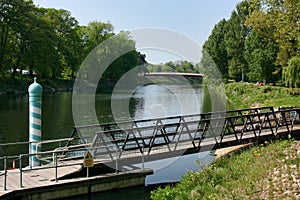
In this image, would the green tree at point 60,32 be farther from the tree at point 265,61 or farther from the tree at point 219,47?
the tree at point 265,61

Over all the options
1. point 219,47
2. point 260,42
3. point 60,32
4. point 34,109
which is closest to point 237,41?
point 219,47

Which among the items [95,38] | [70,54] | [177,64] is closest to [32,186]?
[177,64]

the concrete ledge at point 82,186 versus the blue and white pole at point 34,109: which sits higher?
the blue and white pole at point 34,109

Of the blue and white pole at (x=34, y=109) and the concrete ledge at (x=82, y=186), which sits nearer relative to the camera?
the concrete ledge at (x=82, y=186)

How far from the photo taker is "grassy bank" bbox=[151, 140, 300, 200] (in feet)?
30.5

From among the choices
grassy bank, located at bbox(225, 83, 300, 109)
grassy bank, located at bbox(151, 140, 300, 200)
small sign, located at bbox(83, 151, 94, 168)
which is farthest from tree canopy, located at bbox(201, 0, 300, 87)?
small sign, located at bbox(83, 151, 94, 168)

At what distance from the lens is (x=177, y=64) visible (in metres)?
19.2

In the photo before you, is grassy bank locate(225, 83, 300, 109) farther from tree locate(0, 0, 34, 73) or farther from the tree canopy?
tree locate(0, 0, 34, 73)

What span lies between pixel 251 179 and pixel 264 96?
33.4m

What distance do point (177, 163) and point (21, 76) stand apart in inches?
2413

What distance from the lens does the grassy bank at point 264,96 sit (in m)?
36.1

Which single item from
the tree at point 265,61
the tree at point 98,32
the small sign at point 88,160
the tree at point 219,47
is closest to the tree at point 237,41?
the tree at point 219,47

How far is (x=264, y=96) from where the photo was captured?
138ft

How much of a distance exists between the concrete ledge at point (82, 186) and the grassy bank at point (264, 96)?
871 inches
